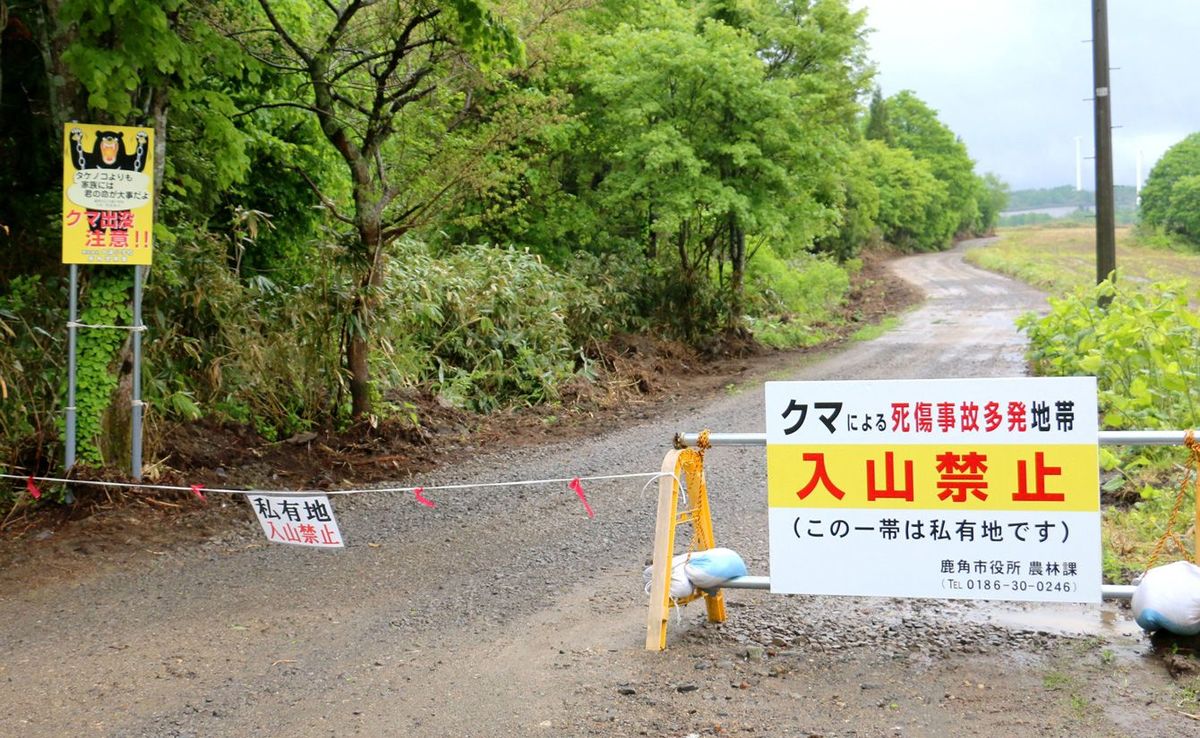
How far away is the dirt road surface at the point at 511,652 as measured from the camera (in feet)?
13.4

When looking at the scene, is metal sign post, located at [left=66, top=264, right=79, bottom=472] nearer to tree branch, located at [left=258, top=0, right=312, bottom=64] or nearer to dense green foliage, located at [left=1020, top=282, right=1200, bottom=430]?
tree branch, located at [left=258, top=0, right=312, bottom=64]

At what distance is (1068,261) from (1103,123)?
1563 inches

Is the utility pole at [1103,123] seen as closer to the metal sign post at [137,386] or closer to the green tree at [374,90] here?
the green tree at [374,90]

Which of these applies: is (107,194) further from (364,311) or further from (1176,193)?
(1176,193)

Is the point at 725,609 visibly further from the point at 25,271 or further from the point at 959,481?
the point at 25,271

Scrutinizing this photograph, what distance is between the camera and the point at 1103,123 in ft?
46.8

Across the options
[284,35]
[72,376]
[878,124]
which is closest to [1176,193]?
[878,124]

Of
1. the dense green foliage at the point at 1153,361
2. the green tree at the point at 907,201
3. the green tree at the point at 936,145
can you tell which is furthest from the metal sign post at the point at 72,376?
the green tree at the point at 936,145

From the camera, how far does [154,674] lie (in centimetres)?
475

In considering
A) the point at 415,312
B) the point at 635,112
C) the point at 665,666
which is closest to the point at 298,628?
the point at 665,666

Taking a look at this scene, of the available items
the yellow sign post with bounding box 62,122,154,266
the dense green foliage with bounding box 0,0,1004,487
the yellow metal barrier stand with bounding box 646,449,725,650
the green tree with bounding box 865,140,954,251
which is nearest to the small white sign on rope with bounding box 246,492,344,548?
the yellow metal barrier stand with bounding box 646,449,725,650

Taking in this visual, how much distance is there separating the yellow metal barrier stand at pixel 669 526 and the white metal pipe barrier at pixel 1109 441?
0.12 m

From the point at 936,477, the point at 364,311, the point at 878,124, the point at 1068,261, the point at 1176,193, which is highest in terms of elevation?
the point at 878,124

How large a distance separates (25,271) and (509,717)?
6730 mm
